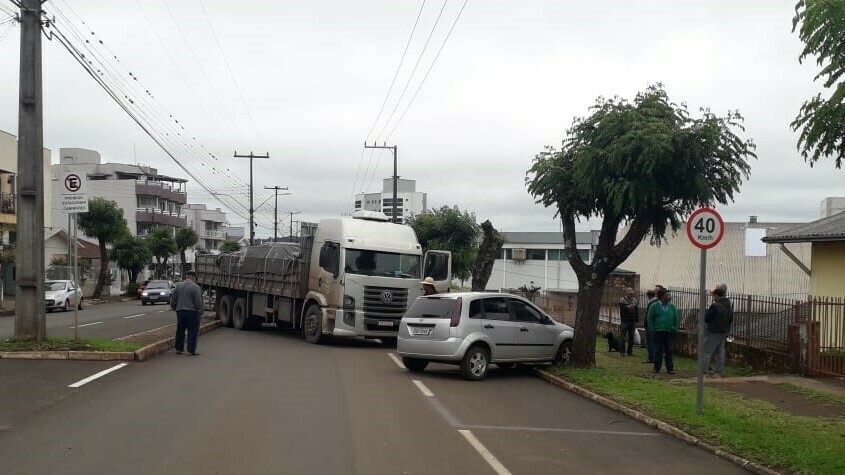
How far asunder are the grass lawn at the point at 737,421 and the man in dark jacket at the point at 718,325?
0.79 metres

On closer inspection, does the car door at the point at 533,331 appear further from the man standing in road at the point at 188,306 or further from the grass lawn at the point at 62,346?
the grass lawn at the point at 62,346

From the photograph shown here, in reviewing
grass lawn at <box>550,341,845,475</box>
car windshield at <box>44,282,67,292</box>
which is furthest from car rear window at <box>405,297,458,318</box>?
car windshield at <box>44,282,67,292</box>

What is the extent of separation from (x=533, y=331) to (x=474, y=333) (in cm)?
161

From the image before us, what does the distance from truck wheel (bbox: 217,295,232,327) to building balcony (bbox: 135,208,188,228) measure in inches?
2067

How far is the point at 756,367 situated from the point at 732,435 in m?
7.75

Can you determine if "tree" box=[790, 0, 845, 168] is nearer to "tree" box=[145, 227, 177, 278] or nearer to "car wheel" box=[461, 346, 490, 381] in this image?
"car wheel" box=[461, 346, 490, 381]

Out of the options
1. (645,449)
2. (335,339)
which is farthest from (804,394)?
(335,339)

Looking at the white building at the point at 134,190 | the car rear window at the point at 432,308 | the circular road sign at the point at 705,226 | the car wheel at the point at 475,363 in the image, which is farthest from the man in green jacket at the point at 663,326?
the white building at the point at 134,190

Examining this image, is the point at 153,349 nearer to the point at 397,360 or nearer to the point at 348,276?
the point at 397,360

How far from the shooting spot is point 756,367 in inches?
631

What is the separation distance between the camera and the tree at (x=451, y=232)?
38.1m

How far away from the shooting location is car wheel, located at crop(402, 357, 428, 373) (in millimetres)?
15359

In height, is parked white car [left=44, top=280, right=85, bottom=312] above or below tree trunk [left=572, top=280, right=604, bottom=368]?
below

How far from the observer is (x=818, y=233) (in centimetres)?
1722
